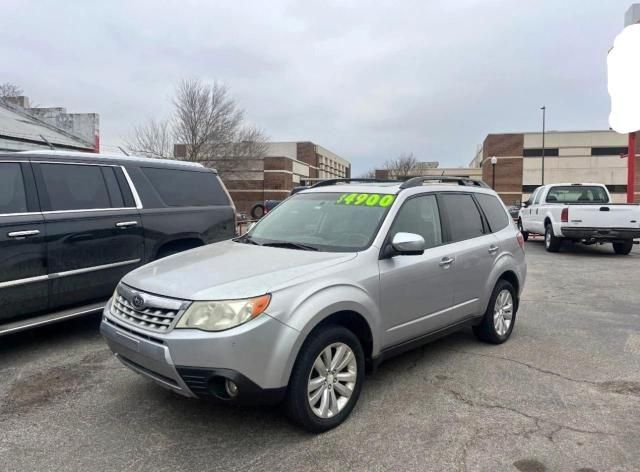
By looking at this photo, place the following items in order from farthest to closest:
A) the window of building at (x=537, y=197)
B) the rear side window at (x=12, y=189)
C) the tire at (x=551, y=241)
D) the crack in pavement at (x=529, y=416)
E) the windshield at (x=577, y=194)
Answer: the window of building at (x=537, y=197) < the windshield at (x=577, y=194) < the tire at (x=551, y=241) < the rear side window at (x=12, y=189) < the crack in pavement at (x=529, y=416)

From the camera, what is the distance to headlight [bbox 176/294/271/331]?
298 centimetres

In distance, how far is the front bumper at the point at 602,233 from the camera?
12.7 meters

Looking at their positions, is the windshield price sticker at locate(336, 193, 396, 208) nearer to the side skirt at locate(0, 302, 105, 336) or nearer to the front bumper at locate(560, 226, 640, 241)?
the side skirt at locate(0, 302, 105, 336)

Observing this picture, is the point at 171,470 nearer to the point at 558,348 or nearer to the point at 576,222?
the point at 558,348

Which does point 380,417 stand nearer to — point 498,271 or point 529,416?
point 529,416

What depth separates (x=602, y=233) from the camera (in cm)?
1279

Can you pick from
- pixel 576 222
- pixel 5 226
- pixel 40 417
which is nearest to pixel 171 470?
pixel 40 417

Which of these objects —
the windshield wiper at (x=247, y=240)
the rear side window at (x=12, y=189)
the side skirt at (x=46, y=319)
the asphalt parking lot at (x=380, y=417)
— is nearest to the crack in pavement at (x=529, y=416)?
the asphalt parking lot at (x=380, y=417)

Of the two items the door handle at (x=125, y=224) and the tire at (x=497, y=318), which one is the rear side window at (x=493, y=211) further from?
the door handle at (x=125, y=224)

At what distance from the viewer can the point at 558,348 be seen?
208 inches

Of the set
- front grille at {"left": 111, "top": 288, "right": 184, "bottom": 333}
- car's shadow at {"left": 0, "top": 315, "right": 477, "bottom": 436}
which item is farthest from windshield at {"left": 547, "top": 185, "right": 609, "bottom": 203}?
front grille at {"left": 111, "top": 288, "right": 184, "bottom": 333}

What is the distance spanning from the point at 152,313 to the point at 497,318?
11.9ft

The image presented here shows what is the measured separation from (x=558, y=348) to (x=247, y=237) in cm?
343

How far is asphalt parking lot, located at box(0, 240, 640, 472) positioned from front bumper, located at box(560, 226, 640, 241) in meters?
8.40
